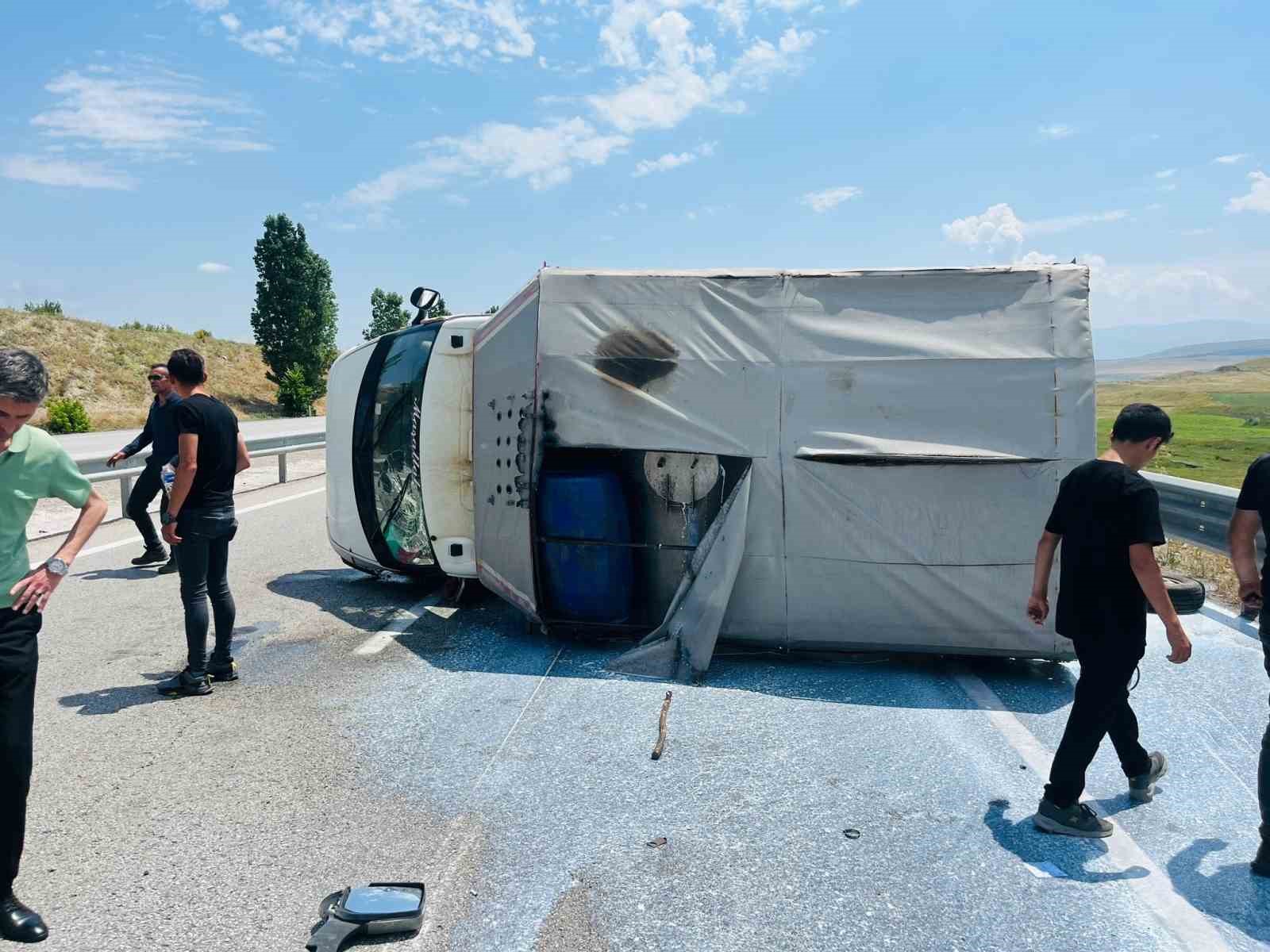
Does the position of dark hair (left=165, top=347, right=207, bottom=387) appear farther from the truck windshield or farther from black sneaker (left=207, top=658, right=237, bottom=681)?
the truck windshield

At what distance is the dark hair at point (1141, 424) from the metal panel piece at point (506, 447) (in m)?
3.57

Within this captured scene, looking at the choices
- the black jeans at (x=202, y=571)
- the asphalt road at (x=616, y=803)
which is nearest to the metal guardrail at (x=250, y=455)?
the black jeans at (x=202, y=571)

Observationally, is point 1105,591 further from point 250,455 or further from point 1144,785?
point 250,455

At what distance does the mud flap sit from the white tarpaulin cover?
91mm

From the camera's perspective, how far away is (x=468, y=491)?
667 centimetres

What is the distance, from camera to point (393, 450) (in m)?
7.03

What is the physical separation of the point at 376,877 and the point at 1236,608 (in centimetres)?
701

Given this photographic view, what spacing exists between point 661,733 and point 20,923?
8.91ft

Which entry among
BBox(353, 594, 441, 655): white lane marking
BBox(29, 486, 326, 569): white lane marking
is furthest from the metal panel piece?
BBox(29, 486, 326, 569): white lane marking

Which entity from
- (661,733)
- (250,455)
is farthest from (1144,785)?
(250,455)

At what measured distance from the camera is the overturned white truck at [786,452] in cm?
540

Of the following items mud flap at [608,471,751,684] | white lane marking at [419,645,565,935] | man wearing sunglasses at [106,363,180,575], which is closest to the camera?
white lane marking at [419,645,565,935]

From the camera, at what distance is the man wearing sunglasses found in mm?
7516

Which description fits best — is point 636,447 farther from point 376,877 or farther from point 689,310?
point 376,877
